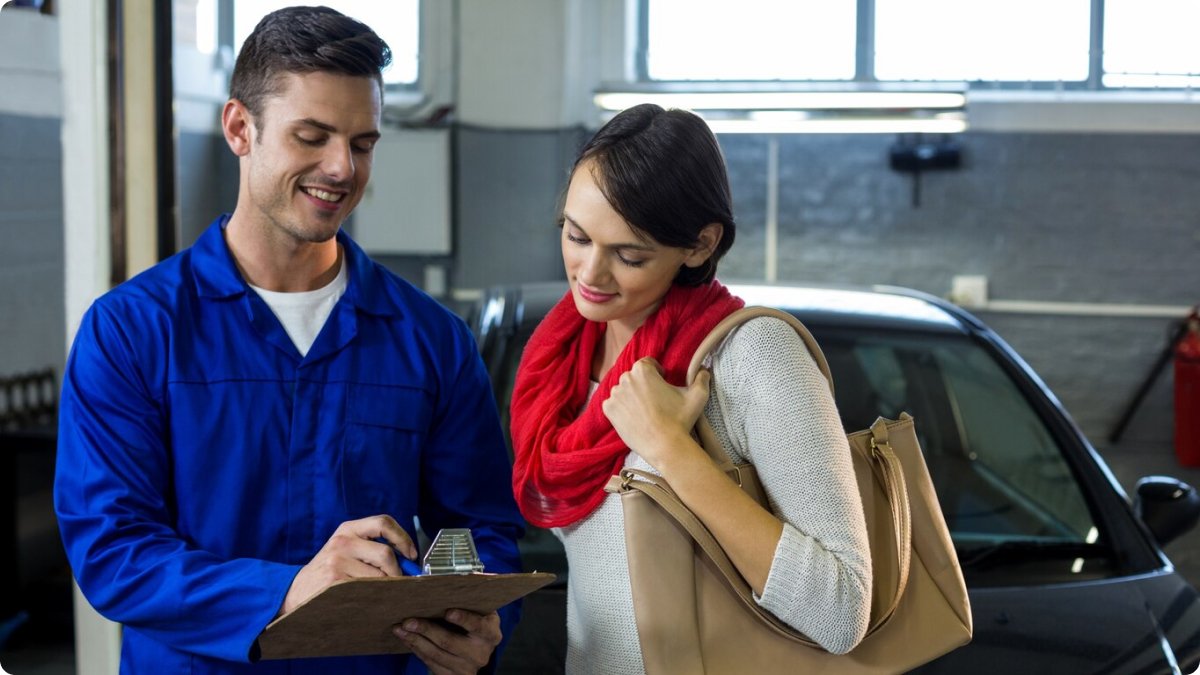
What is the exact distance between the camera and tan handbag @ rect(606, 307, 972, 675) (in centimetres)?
146

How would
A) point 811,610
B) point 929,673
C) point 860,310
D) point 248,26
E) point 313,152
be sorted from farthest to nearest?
point 248,26 < point 860,310 < point 929,673 < point 313,152 < point 811,610

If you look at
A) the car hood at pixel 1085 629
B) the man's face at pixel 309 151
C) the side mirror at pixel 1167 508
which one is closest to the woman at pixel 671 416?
the man's face at pixel 309 151

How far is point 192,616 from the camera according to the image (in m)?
1.50

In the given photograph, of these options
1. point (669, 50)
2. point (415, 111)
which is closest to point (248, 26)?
point (415, 111)

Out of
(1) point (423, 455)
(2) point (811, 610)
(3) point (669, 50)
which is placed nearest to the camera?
(2) point (811, 610)

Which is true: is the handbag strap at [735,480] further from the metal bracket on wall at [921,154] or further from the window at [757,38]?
the window at [757,38]

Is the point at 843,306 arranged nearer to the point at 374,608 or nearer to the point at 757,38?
the point at 374,608

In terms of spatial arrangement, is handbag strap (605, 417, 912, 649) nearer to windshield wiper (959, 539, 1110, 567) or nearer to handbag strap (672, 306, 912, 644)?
handbag strap (672, 306, 912, 644)

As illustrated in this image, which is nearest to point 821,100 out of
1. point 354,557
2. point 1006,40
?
point 1006,40

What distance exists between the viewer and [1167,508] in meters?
2.54

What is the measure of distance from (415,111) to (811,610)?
5.64m

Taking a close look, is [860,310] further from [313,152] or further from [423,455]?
[313,152]

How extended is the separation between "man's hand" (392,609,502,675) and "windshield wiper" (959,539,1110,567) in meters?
1.19

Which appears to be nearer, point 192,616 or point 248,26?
point 192,616
